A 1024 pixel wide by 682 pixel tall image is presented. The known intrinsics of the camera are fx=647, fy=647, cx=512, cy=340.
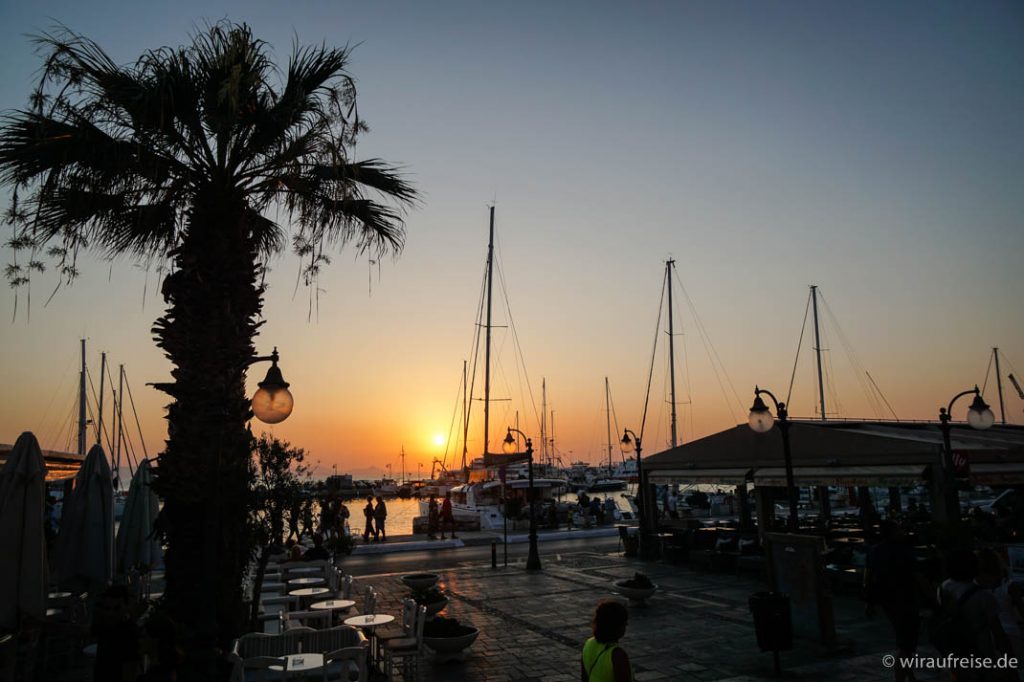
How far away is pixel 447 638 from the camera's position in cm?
895

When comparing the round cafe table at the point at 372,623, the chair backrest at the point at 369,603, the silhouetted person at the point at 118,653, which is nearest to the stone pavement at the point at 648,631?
the round cafe table at the point at 372,623

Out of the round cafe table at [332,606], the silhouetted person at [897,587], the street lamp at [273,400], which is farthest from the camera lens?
the round cafe table at [332,606]

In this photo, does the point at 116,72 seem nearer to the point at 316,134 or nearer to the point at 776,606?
the point at 316,134

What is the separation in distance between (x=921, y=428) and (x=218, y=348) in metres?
19.9

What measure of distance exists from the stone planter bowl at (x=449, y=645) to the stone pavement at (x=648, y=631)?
0.42 feet

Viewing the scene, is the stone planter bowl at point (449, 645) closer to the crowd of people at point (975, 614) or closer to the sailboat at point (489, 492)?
the crowd of people at point (975, 614)

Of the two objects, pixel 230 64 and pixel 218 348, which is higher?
pixel 230 64

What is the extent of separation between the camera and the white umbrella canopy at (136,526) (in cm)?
1126

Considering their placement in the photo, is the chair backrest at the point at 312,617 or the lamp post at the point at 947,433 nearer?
the chair backrest at the point at 312,617

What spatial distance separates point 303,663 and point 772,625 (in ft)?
18.6

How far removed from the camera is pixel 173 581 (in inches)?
294

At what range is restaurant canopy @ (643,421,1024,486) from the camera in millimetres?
13695

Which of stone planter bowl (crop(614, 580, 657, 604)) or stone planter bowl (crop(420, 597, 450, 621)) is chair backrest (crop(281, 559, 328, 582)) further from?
stone planter bowl (crop(614, 580, 657, 604))

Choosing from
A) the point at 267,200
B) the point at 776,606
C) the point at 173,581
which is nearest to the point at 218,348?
the point at 267,200
